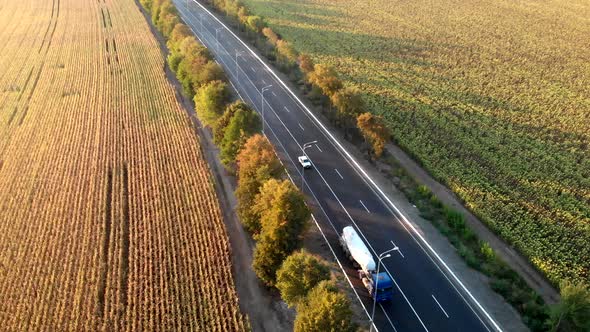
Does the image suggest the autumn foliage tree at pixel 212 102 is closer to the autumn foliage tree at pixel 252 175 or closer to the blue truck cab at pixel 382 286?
the autumn foliage tree at pixel 252 175

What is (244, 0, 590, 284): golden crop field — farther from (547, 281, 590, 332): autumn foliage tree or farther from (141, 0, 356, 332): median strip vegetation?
(141, 0, 356, 332): median strip vegetation

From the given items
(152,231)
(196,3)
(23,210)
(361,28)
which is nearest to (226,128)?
(152,231)

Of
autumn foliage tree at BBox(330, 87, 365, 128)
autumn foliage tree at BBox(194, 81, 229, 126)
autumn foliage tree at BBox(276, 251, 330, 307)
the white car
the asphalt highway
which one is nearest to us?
autumn foliage tree at BBox(276, 251, 330, 307)

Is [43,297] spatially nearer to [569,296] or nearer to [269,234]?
[269,234]

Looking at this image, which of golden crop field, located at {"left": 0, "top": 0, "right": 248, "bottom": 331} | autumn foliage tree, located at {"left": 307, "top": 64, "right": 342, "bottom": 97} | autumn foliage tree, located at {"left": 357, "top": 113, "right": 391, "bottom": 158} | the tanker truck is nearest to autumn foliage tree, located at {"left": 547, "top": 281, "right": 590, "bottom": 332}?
the tanker truck

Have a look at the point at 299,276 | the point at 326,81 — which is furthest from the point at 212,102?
the point at 299,276
